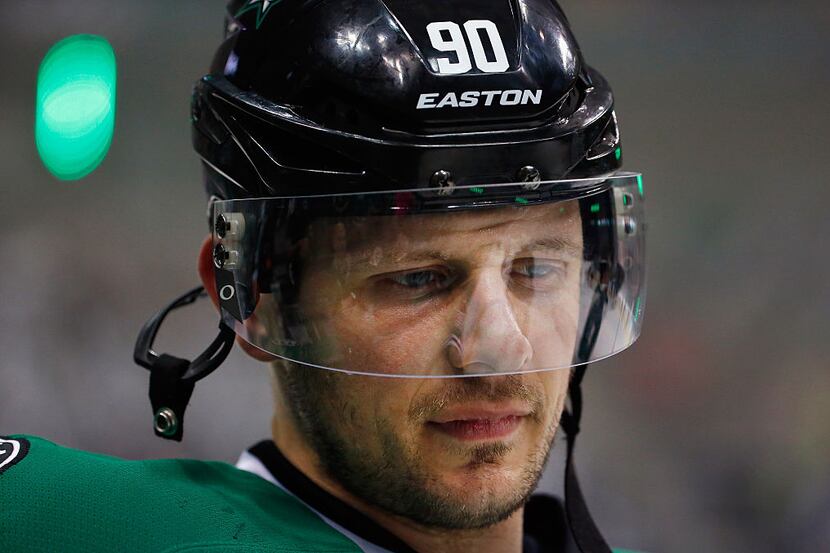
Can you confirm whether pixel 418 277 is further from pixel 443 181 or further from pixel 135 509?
pixel 135 509

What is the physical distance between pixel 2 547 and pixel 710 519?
5.26 ft

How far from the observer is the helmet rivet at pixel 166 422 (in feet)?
3.88

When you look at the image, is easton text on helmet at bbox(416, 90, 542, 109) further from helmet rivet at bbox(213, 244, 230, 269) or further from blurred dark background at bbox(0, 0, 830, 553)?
blurred dark background at bbox(0, 0, 830, 553)

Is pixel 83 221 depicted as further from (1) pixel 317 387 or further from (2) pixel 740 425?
(2) pixel 740 425

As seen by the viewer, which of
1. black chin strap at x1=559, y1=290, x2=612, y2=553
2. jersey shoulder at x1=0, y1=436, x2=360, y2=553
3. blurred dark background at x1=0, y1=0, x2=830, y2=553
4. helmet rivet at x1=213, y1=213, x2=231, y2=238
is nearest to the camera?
jersey shoulder at x1=0, y1=436, x2=360, y2=553

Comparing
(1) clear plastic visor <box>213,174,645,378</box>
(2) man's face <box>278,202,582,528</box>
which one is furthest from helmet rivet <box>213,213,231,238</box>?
(2) man's face <box>278,202,582,528</box>

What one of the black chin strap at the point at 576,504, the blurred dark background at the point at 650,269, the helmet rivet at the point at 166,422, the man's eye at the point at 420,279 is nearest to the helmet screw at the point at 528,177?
the man's eye at the point at 420,279

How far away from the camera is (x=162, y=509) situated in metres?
1.05

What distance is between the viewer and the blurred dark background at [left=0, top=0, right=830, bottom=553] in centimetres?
→ 215

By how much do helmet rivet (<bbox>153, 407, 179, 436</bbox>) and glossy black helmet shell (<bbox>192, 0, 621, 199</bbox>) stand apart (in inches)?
9.8

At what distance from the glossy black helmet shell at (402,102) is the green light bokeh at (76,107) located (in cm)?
16

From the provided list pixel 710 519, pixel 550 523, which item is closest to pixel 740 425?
pixel 710 519

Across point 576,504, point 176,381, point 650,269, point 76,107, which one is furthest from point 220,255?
point 650,269

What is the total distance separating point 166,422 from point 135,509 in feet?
0.52
